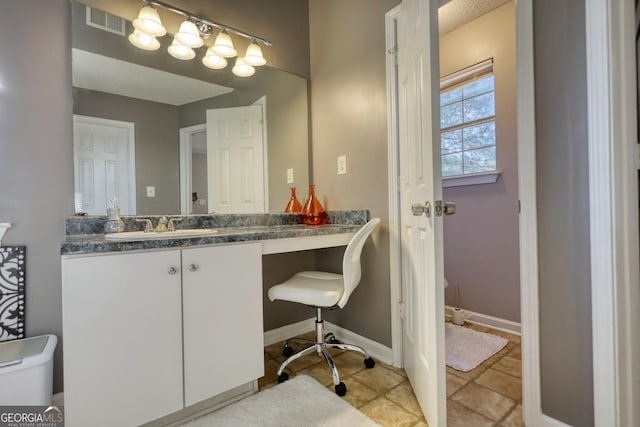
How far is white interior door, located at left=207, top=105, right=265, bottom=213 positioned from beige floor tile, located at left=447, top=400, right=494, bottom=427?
1549 millimetres

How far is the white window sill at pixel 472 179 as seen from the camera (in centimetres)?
232

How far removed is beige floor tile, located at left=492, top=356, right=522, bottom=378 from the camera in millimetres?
1679

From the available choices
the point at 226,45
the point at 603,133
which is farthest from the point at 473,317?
the point at 226,45

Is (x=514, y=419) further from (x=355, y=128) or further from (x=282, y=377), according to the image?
(x=355, y=128)

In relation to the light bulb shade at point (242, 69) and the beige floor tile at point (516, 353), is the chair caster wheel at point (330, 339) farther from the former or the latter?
the light bulb shade at point (242, 69)

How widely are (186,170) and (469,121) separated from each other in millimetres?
2267

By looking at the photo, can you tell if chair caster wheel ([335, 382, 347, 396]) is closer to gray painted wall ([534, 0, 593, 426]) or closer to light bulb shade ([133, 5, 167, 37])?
gray painted wall ([534, 0, 593, 426])

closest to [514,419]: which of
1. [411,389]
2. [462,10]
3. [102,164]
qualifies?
[411,389]

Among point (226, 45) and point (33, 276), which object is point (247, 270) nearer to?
point (33, 276)

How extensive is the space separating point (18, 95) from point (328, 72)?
1713mm

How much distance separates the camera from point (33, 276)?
4.38ft

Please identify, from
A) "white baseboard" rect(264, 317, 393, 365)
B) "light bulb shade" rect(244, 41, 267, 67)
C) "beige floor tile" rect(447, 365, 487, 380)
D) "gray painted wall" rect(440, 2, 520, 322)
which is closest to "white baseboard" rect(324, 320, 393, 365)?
"white baseboard" rect(264, 317, 393, 365)

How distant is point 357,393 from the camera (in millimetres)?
1503

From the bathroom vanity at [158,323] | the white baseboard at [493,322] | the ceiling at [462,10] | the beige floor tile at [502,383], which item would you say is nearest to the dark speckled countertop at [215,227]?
the bathroom vanity at [158,323]
